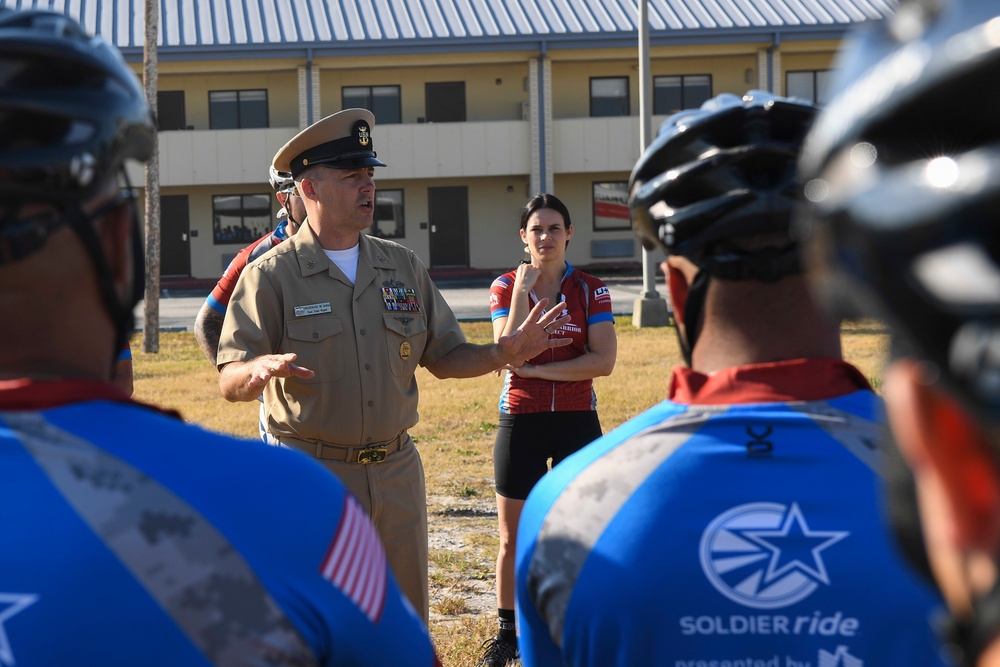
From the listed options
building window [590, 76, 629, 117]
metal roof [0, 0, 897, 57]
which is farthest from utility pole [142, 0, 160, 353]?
building window [590, 76, 629, 117]

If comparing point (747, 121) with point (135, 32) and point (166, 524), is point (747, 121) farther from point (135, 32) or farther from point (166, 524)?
point (135, 32)

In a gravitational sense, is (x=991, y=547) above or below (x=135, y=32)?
below

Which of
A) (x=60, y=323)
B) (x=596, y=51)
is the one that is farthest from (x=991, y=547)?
(x=596, y=51)

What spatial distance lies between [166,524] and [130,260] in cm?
45

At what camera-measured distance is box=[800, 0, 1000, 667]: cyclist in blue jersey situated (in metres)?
0.71

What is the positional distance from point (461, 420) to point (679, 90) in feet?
78.0

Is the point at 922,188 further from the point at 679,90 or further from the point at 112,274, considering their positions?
the point at 679,90

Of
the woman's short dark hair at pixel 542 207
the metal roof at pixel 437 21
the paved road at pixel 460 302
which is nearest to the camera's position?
the woman's short dark hair at pixel 542 207

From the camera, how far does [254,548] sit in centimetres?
151

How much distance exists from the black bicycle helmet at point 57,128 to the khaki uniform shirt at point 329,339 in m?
2.87

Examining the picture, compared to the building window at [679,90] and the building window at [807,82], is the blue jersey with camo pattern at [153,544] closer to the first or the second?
the building window at [679,90]

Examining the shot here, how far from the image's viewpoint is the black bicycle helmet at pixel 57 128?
1.51 meters

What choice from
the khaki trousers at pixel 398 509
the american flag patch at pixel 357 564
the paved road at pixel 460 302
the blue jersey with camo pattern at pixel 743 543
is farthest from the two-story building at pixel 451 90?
the american flag patch at pixel 357 564

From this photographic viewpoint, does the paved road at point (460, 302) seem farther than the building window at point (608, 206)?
No
